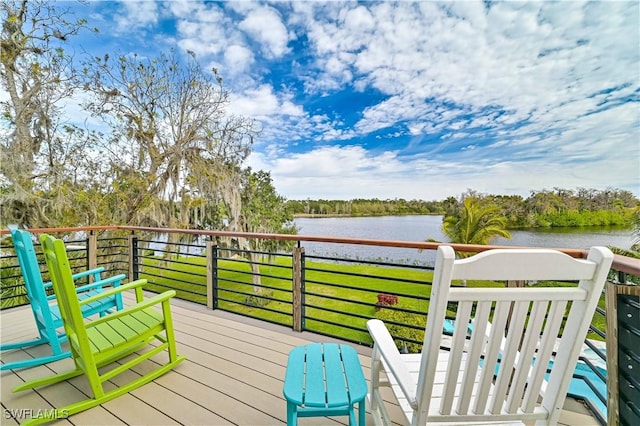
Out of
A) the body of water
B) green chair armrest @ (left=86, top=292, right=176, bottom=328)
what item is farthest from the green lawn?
green chair armrest @ (left=86, top=292, right=176, bottom=328)

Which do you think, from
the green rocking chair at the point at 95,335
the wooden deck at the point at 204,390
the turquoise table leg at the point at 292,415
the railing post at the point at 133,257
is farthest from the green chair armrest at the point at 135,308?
the railing post at the point at 133,257

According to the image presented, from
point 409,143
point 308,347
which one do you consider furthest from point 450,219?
point 308,347

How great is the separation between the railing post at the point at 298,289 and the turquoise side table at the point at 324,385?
1.12m

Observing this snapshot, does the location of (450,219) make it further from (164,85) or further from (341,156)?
(164,85)

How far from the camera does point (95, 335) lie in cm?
173

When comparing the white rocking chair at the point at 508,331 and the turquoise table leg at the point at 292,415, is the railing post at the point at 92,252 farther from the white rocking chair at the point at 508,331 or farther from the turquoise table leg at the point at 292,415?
the white rocking chair at the point at 508,331

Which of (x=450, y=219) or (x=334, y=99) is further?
(x=334, y=99)

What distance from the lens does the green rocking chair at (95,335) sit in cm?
150

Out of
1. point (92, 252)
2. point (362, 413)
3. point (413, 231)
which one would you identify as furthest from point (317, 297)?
point (362, 413)

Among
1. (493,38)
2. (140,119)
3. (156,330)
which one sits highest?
(493,38)

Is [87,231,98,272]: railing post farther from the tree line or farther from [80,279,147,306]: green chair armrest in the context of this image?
the tree line

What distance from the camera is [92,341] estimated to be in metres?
1.64

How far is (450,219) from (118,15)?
10.6m

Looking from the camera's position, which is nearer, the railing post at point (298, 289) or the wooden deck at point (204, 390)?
the wooden deck at point (204, 390)
